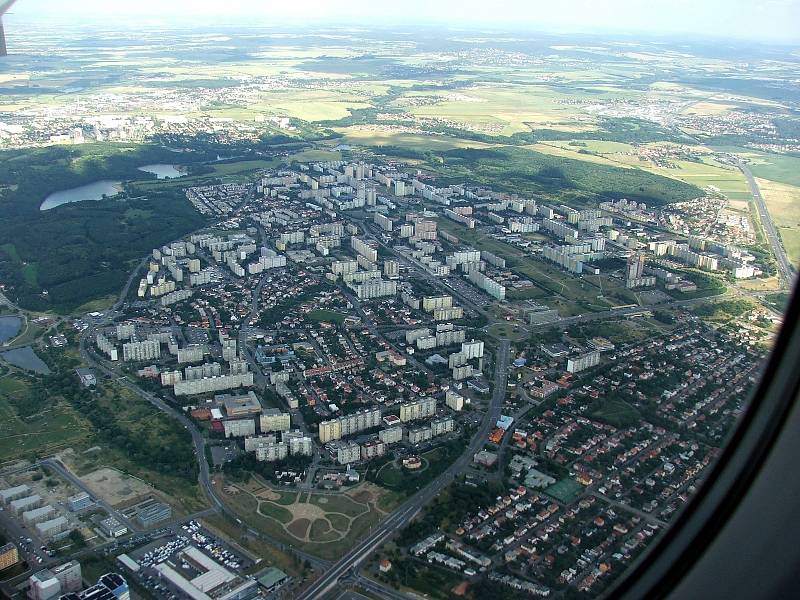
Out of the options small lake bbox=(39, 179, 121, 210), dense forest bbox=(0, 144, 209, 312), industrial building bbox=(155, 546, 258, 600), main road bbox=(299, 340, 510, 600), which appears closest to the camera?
industrial building bbox=(155, 546, 258, 600)

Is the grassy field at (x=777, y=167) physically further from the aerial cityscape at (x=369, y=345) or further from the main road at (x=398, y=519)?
the main road at (x=398, y=519)

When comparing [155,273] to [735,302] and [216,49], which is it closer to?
[735,302]

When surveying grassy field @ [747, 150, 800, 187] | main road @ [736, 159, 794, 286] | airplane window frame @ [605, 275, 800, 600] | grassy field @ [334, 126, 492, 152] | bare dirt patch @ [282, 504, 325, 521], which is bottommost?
bare dirt patch @ [282, 504, 325, 521]

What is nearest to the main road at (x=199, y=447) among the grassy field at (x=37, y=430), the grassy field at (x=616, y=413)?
the grassy field at (x=37, y=430)

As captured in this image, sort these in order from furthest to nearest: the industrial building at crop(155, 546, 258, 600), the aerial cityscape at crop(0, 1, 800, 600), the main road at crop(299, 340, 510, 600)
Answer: the aerial cityscape at crop(0, 1, 800, 600) < the main road at crop(299, 340, 510, 600) < the industrial building at crop(155, 546, 258, 600)

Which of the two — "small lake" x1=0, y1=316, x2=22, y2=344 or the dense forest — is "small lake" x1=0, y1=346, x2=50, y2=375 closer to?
"small lake" x1=0, y1=316, x2=22, y2=344

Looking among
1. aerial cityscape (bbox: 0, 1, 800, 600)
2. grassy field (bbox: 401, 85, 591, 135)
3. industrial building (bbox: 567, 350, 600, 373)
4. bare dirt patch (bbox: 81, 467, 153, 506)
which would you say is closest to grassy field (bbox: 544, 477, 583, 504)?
aerial cityscape (bbox: 0, 1, 800, 600)

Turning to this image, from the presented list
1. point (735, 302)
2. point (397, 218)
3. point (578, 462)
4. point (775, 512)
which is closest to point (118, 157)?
point (397, 218)
